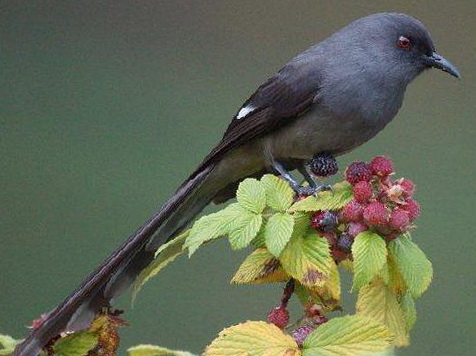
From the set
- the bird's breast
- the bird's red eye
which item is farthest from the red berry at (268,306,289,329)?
the bird's red eye

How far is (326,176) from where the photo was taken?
1081 millimetres

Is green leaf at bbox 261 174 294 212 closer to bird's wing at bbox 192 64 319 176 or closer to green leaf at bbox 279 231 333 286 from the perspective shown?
green leaf at bbox 279 231 333 286

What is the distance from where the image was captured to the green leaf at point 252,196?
0.80 metres

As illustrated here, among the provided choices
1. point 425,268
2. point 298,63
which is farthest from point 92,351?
point 298,63

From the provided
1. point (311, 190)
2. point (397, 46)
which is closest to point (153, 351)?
point (311, 190)

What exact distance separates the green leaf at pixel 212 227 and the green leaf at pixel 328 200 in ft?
0.18

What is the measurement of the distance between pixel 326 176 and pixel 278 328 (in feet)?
1.32

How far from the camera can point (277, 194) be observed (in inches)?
32.1

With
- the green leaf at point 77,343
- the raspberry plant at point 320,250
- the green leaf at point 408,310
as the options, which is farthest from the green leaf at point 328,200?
the green leaf at point 77,343

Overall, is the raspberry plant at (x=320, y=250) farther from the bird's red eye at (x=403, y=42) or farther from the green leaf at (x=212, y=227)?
the bird's red eye at (x=403, y=42)

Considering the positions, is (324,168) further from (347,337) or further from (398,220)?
(347,337)

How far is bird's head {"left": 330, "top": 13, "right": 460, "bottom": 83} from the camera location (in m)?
1.41

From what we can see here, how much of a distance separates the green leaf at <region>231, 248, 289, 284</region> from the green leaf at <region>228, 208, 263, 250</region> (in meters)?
0.05

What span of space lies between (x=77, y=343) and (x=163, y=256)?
0.15 m
